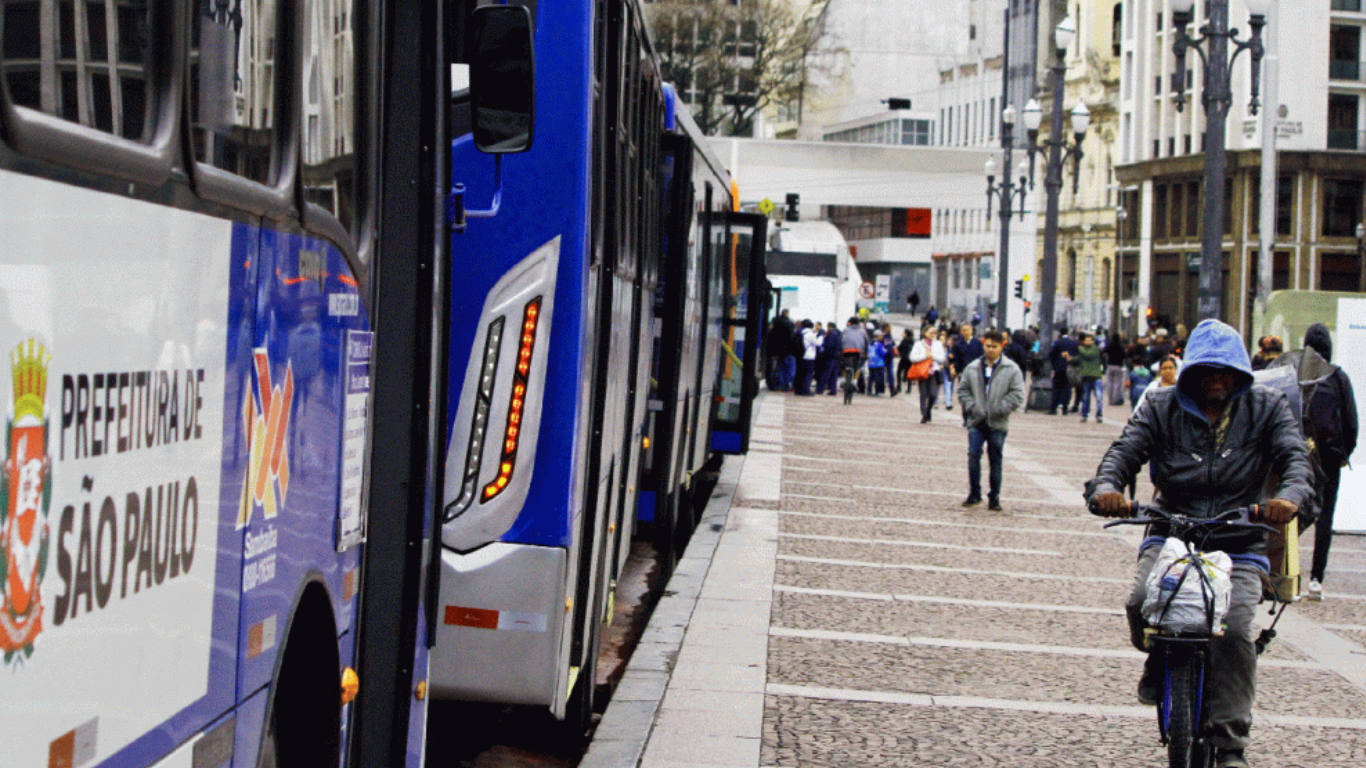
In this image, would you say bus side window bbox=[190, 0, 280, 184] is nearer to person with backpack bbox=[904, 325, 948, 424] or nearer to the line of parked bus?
the line of parked bus

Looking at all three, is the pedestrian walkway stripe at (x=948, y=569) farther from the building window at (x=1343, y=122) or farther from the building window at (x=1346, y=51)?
the building window at (x=1346, y=51)

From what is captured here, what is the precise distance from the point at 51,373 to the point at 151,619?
533mm

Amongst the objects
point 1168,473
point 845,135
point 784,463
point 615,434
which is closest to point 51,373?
point 1168,473

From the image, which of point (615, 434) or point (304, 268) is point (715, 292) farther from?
point (304, 268)

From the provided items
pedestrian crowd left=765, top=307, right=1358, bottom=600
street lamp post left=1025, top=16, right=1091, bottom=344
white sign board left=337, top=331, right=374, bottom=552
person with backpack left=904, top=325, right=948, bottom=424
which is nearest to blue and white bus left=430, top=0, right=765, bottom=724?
white sign board left=337, top=331, right=374, bottom=552

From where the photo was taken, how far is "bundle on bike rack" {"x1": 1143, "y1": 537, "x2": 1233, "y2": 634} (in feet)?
20.2

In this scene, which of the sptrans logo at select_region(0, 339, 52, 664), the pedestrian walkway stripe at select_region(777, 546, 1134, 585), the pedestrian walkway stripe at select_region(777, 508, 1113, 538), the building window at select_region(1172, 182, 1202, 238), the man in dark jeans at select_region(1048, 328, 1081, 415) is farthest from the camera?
the building window at select_region(1172, 182, 1202, 238)

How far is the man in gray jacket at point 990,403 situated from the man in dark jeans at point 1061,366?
1692 cm

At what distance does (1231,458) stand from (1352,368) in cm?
949

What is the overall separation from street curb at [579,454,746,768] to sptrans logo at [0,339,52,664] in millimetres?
4855

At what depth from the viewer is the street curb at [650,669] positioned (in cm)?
718

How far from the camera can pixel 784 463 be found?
2178 cm

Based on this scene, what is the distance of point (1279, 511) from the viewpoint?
6176 millimetres

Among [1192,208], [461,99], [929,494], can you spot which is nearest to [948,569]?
[929,494]
